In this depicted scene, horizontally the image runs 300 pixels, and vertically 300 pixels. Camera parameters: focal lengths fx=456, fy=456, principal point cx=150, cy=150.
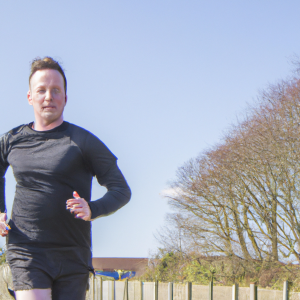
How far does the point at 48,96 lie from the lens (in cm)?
256

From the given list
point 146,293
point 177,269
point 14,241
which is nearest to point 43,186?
point 14,241

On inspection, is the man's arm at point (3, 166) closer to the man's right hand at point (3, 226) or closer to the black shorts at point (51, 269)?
the man's right hand at point (3, 226)

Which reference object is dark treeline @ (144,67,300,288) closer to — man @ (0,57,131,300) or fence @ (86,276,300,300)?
fence @ (86,276,300,300)

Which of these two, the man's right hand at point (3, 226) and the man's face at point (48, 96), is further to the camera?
the man's face at point (48, 96)

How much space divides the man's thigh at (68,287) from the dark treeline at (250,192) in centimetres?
1522

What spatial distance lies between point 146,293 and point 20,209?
41.7 feet

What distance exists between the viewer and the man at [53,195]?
2.29 m

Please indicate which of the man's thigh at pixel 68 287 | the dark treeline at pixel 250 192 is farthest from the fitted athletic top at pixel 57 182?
the dark treeline at pixel 250 192

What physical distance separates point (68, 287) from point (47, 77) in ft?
3.79

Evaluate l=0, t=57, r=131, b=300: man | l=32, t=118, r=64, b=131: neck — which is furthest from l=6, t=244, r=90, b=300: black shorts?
l=32, t=118, r=64, b=131: neck

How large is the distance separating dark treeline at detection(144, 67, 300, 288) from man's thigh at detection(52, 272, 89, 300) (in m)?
15.2

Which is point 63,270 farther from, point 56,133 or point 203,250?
point 203,250

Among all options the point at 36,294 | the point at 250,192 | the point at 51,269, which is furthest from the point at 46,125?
the point at 250,192

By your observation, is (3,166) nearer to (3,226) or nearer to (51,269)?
(3,226)
